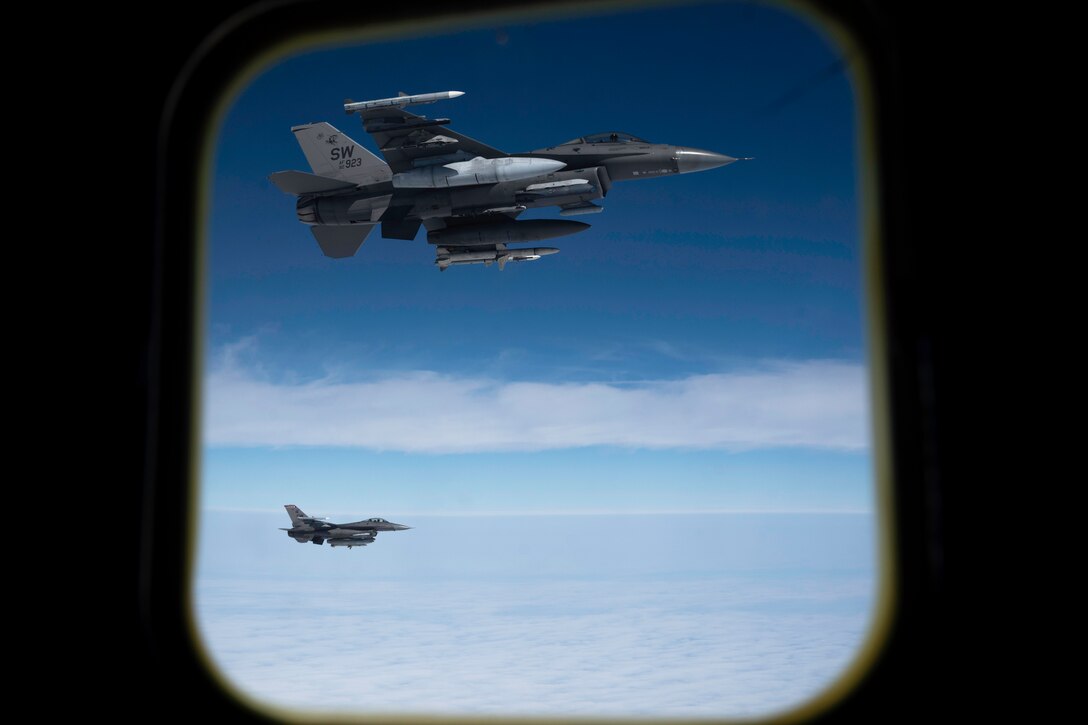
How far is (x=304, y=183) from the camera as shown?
1401 cm

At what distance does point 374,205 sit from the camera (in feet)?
46.6

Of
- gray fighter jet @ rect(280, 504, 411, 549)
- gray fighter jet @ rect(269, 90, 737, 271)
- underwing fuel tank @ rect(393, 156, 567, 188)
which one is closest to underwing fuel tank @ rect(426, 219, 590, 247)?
gray fighter jet @ rect(269, 90, 737, 271)

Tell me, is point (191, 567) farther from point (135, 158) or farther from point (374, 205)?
point (374, 205)

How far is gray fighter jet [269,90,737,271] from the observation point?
1291cm

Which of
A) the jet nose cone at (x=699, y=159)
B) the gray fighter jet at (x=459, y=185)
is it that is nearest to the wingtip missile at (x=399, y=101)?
the gray fighter jet at (x=459, y=185)

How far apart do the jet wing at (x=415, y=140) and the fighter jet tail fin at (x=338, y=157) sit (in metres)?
1.02

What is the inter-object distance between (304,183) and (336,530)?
1428cm

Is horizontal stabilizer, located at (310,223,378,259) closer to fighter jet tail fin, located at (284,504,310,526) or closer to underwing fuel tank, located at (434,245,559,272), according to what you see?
underwing fuel tank, located at (434,245,559,272)

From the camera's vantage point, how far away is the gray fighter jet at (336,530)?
24781 millimetres

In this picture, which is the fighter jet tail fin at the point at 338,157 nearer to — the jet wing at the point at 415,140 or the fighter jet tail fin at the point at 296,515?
the jet wing at the point at 415,140

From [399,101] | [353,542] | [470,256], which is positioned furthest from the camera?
[353,542]

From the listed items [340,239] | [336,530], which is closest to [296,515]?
[336,530]

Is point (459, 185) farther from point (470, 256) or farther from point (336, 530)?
point (336, 530)

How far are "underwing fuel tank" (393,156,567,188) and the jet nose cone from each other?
1.91 m
